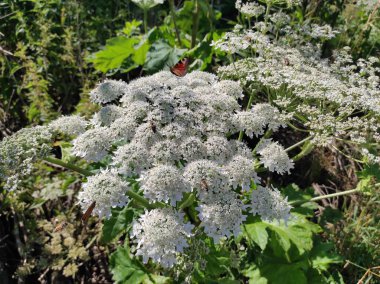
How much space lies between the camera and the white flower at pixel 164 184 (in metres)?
3.04

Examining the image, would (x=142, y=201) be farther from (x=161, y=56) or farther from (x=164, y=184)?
(x=161, y=56)

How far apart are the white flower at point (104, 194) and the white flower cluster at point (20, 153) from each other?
454 mm

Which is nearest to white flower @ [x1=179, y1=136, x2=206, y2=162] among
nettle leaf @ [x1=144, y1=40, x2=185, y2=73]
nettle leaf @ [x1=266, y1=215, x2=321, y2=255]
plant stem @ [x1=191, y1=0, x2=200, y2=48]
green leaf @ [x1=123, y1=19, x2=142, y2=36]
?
nettle leaf @ [x1=266, y1=215, x2=321, y2=255]

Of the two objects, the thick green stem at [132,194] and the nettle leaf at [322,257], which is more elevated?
the thick green stem at [132,194]

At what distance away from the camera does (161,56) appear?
580cm

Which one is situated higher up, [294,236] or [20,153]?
[20,153]

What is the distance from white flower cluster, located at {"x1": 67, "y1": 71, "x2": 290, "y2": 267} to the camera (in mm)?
3037

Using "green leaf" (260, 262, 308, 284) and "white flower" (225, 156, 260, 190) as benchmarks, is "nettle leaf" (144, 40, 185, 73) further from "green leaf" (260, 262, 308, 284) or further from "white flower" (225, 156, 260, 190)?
"green leaf" (260, 262, 308, 284)

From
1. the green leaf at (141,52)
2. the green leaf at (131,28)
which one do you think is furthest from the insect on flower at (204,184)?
the green leaf at (131,28)

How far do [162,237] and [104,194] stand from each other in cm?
53

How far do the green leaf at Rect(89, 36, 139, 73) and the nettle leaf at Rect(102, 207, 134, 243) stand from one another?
8.78ft

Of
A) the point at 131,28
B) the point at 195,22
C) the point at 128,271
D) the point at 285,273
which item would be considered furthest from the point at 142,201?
the point at 131,28

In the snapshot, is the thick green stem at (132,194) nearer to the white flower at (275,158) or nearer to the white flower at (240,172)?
the white flower at (240,172)

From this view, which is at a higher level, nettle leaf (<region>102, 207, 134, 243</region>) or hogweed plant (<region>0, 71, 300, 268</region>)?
hogweed plant (<region>0, 71, 300, 268</region>)
